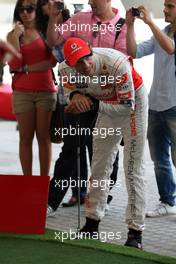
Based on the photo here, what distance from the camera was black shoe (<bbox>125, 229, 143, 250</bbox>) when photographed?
5.14 metres

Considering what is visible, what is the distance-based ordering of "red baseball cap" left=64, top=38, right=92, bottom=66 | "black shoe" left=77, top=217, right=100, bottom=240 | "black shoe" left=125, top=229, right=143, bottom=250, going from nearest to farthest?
"red baseball cap" left=64, top=38, right=92, bottom=66
"black shoe" left=125, top=229, right=143, bottom=250
"black shoe" left=77, top=217, right=100, bottom=240

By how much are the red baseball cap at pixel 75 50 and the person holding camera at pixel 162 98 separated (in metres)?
0.69

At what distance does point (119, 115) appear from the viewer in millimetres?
5055

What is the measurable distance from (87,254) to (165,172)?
53.2 inches

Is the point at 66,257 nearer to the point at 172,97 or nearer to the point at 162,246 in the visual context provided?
the point at 162,246

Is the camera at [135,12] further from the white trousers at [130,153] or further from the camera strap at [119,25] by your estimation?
the white trousers at [130,153]

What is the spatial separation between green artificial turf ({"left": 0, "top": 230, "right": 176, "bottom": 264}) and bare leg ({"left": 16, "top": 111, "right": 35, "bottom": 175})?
0.98 m

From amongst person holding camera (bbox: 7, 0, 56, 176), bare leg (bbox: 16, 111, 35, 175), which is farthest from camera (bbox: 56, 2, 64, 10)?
bare leg (bbox: 16, 111, 35, 175)

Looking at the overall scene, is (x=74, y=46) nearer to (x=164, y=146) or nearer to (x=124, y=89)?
(x=124, y=89)

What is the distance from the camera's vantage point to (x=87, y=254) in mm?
5020

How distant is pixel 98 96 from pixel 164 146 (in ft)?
3.95

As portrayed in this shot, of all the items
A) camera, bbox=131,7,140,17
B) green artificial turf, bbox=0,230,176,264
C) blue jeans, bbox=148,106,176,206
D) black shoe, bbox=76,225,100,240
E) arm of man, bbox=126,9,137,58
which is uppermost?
camera, bbox=131,7,140,17

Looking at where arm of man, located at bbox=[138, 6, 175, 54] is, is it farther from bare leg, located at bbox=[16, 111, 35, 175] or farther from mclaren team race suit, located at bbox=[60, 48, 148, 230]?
bare leg, located at bbox=[16, 111, 35, 175]

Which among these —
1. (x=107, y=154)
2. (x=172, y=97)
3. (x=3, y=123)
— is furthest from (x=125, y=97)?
(x=3, y=123)
